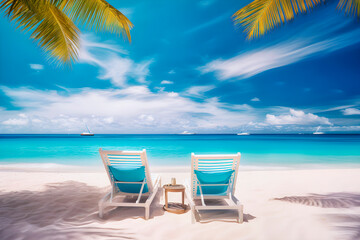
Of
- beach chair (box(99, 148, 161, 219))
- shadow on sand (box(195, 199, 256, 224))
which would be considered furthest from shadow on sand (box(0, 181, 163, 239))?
shadow on sand (box(195, 199, 256, 224))

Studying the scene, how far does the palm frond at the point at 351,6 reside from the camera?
135 inches

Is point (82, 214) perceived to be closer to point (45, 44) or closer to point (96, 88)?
point (45, 44)

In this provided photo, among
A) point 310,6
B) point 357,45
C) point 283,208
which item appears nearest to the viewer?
point 283,208

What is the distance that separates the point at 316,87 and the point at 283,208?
31005mm

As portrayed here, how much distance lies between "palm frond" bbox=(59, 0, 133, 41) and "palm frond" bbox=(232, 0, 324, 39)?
99.1 inches

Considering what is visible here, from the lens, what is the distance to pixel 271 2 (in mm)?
3570

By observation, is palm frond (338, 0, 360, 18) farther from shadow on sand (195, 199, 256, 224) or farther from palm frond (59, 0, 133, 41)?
palm frond (59, 0, 133, 41)

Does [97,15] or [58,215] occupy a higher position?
[97,15]

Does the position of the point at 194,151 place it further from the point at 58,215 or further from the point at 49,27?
the point at 58,215

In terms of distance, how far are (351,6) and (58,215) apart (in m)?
6.35

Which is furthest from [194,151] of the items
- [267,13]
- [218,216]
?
[218,216]

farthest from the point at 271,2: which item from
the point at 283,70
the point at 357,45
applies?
the point at 283,70

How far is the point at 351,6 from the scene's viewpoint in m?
3.54

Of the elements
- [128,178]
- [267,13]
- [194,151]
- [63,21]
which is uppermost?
[267,13]
